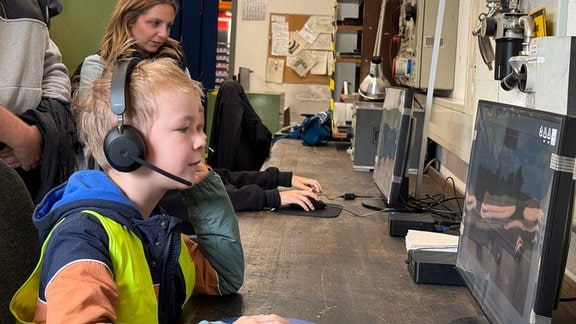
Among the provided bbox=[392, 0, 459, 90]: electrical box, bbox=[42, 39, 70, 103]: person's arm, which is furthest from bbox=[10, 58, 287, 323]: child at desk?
bbox=[392, 0, 459, 90]: electrical box

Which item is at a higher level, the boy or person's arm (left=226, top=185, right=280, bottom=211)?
the boy

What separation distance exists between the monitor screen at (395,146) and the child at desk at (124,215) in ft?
2.71

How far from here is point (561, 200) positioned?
0.74 meters

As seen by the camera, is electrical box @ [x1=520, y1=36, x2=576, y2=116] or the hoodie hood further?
electrical box @ [x1=520, y1=36, x2=576, y2=116]

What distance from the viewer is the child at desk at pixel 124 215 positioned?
0.85m

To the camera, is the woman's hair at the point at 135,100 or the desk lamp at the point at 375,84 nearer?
the woman's hair at the point at 135,100

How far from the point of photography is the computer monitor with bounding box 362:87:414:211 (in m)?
1.89

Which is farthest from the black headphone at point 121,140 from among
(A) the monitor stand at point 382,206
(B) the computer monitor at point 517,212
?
(A) the monitor stand at point 382,206

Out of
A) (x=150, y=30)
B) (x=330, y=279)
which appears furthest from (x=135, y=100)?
(x=150, y=30)

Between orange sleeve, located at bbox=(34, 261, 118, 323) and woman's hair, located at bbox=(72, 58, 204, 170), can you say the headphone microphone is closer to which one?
woman's hair, located at bbox=(72, 58, 204, 170)

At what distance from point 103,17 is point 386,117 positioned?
1.52 meters

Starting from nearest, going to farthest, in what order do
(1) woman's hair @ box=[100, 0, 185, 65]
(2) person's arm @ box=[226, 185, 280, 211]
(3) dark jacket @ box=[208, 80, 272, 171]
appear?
(2) person's arm @ box=[226, 185, 280, 211], (1) woman's hair @ box=[100, 0, 185, 65], (3) dark jacket @ box=[208, 80, 272, 171]

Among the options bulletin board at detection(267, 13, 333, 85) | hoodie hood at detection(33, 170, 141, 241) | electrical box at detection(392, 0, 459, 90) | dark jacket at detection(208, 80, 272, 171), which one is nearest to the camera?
hoodie hood at detection(33, 170, 141, 241)

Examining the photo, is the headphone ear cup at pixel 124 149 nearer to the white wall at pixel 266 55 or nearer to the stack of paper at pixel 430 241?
the stack of paper at pixel 430 241
